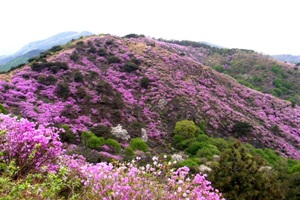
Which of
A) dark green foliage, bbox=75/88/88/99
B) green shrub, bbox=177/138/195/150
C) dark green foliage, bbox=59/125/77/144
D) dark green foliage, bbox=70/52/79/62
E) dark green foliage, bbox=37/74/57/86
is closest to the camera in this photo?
dark green foliage, bbox=59/125/77/144

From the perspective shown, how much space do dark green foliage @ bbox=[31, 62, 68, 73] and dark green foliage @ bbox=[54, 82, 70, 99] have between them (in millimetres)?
3843

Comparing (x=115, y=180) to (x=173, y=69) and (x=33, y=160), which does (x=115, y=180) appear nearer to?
(x=33, y=160)

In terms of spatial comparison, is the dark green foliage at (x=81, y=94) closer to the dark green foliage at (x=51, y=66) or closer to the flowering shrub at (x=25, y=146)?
the dark green foliage at (x=51, y=66)

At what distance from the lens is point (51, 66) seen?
2959cm

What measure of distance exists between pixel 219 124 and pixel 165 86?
27.5 feet

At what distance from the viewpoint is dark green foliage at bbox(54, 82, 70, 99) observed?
25.4 m

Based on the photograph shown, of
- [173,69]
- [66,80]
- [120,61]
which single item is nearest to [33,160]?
[66,80]

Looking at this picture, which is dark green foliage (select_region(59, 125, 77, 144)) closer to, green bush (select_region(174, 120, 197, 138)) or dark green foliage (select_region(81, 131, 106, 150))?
dark green foliage (select_region(81, 131, 106, 150))

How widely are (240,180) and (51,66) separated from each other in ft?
84.3

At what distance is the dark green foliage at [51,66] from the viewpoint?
94.0 ft

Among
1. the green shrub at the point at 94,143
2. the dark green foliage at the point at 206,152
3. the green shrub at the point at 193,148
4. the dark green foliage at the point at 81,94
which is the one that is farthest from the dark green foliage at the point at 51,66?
the dark green foliage at the point at 206,152

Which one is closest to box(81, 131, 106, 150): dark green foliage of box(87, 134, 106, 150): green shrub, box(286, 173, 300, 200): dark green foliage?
box(87, 134, 106, 150): green shrub

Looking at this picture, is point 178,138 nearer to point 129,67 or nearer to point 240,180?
point 129,67

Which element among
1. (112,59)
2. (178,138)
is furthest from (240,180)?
(112,59)
